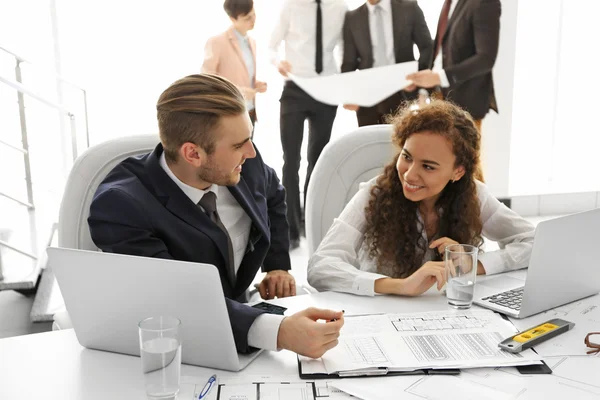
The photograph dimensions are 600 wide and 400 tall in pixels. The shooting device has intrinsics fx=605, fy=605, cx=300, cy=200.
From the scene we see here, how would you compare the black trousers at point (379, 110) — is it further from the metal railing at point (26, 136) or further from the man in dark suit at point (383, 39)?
the metal railing at point (26, 136)

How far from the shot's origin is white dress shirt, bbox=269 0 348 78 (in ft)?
11.6

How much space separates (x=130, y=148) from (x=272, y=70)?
2.15m

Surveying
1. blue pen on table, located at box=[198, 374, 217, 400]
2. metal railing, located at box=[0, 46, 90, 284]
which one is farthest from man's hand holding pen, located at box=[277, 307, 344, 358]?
metal railing, located at box=[0, 46, 90, 284]

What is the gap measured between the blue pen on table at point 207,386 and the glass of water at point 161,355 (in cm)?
4

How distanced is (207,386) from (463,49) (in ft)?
10.8

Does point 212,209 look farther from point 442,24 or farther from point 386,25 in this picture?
point 442,24

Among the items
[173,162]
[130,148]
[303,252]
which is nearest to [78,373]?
[173,162]

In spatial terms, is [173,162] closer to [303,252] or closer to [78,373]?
[78,373]

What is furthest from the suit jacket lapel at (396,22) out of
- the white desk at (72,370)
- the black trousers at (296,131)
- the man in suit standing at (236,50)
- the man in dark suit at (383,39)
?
the white desk at (72,370)

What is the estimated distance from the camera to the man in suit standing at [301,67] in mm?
3555

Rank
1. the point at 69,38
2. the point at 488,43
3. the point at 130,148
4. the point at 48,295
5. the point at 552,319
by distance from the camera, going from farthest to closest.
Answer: the point at 488,43 < the point at 69,38 < the point at 48,295 < the point at 130,148 < the point at 552,319

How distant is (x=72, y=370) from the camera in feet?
3.42

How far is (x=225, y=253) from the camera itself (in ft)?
4.74

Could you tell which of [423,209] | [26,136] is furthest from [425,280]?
[26,136]
